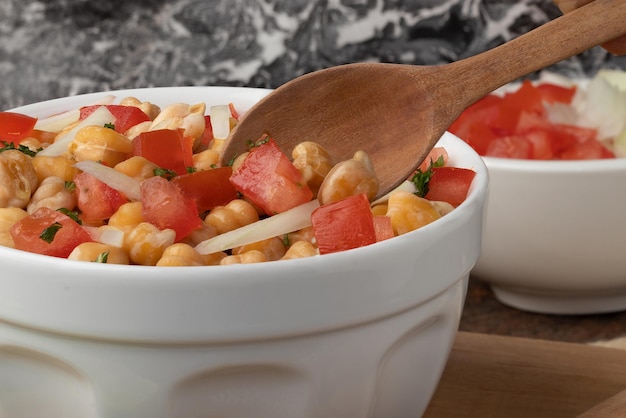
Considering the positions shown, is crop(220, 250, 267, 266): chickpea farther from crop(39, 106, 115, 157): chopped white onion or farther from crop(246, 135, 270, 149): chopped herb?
crop(39, 106, 115, 157): chopped white onion

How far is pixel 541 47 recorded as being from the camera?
4.62ft

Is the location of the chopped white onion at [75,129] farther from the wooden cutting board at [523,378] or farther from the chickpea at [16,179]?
the wooden cutting board at [523,378]

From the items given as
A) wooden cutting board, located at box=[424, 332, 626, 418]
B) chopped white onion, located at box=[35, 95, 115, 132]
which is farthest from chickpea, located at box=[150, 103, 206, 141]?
wooden cutting board, located at box=[424, 332, 626, 418]

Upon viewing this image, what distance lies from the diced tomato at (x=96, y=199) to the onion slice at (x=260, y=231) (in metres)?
0.13

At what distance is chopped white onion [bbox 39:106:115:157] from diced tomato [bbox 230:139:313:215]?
0.26 metres

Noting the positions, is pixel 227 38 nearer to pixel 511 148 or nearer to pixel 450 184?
pixel 511 148

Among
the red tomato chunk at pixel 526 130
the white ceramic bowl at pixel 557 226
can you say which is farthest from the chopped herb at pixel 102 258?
the red tomato chunk at pixel 526 130

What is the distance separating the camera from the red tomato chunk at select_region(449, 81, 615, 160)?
1.98 m

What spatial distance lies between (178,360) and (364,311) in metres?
0.20

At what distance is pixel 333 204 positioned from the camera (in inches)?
44.3

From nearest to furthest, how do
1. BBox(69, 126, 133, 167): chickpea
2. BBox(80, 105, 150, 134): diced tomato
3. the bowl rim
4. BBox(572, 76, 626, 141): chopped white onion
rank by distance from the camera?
the bowl rim < BBox(69, 126, 133, 167): chickpea < BBox(80, 105, 150, 134): diced tomato < BBox(572, 76, 626, 141): chopped white onion

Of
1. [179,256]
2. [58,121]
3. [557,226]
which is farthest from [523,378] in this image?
[58,121]

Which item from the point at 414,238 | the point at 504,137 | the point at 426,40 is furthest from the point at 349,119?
the point at 426,40

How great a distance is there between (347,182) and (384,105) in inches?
9.1
